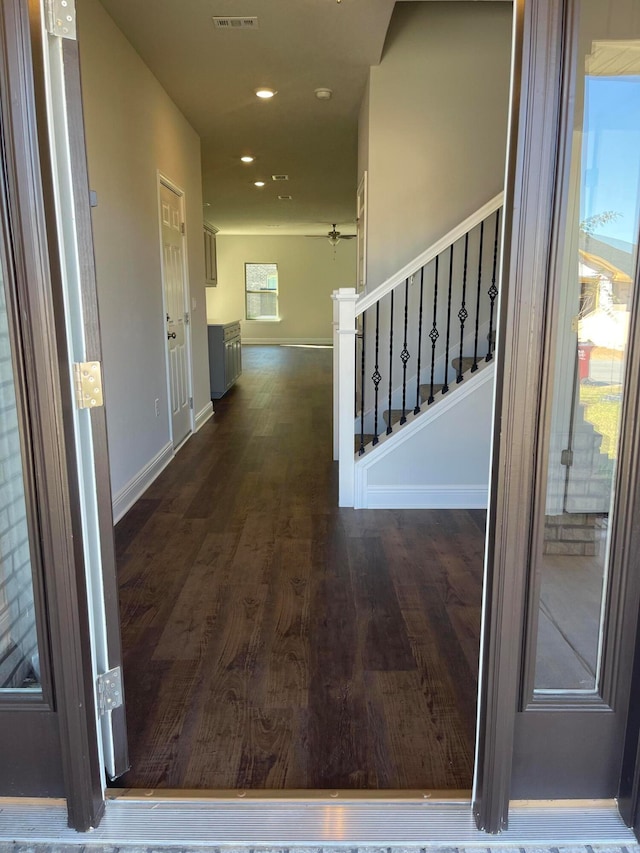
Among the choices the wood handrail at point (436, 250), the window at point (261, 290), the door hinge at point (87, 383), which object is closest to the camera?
the door hinge at point (87, 383)

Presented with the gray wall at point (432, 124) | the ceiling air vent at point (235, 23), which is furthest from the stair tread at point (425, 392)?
the ceiling air vent at point (235, 23)

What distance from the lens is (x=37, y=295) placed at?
1302 mm

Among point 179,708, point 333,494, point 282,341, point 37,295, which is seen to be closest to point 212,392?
point 333,494

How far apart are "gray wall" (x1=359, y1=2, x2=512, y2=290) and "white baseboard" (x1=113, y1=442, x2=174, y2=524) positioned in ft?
6.97

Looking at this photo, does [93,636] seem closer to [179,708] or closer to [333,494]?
[179,708]

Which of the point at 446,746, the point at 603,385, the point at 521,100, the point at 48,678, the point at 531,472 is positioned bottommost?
the point at 446,746

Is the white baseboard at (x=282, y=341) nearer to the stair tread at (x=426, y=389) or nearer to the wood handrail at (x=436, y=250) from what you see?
the stair tread at (x=426, y=389)

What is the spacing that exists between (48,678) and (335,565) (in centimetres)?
172

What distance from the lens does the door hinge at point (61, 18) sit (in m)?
1.25

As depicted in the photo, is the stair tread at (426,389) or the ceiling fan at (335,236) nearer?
the stair tread at (426,389)

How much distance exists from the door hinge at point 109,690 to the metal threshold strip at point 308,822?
248mm

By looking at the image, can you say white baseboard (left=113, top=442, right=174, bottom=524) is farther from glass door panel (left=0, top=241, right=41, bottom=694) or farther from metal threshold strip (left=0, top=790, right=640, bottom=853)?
metal threshold strip (left=0, top=790, right=640, bottom=853)

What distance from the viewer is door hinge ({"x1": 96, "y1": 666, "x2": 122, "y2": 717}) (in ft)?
5.06

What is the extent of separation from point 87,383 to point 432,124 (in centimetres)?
404
